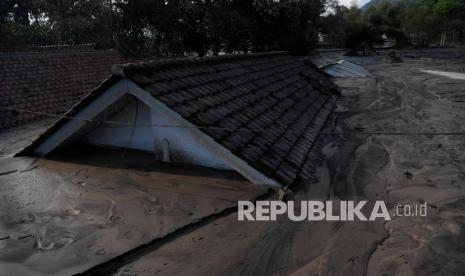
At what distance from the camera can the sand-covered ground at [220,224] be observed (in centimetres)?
410

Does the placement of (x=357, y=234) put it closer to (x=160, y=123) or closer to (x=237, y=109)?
(x=237, y=109)

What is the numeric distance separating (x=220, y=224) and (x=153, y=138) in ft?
9.92

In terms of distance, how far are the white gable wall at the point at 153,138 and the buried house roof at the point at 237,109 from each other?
488 mm

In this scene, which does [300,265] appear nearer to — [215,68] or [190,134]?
[190,134]

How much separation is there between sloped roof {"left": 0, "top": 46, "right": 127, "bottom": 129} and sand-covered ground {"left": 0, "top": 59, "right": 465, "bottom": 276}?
226 inches

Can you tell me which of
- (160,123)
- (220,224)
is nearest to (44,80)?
(160,123)

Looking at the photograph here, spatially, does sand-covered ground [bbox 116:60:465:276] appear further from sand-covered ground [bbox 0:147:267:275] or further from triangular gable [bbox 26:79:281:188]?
triangular gable [bbox 26:79:281:188]

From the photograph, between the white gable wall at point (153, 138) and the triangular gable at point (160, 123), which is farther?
the white gable wall at point (153, 138)

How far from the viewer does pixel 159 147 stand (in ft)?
23.2

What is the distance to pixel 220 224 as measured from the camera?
195 inches

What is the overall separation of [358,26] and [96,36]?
110 ft

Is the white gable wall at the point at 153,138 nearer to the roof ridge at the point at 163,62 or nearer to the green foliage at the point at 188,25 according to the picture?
the roof ridge at the point at 163,62

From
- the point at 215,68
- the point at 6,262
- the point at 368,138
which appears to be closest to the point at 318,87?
the point at 368,138

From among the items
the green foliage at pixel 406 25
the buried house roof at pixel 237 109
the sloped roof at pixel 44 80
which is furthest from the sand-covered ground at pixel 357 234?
the green foliage at pixel 406 25
